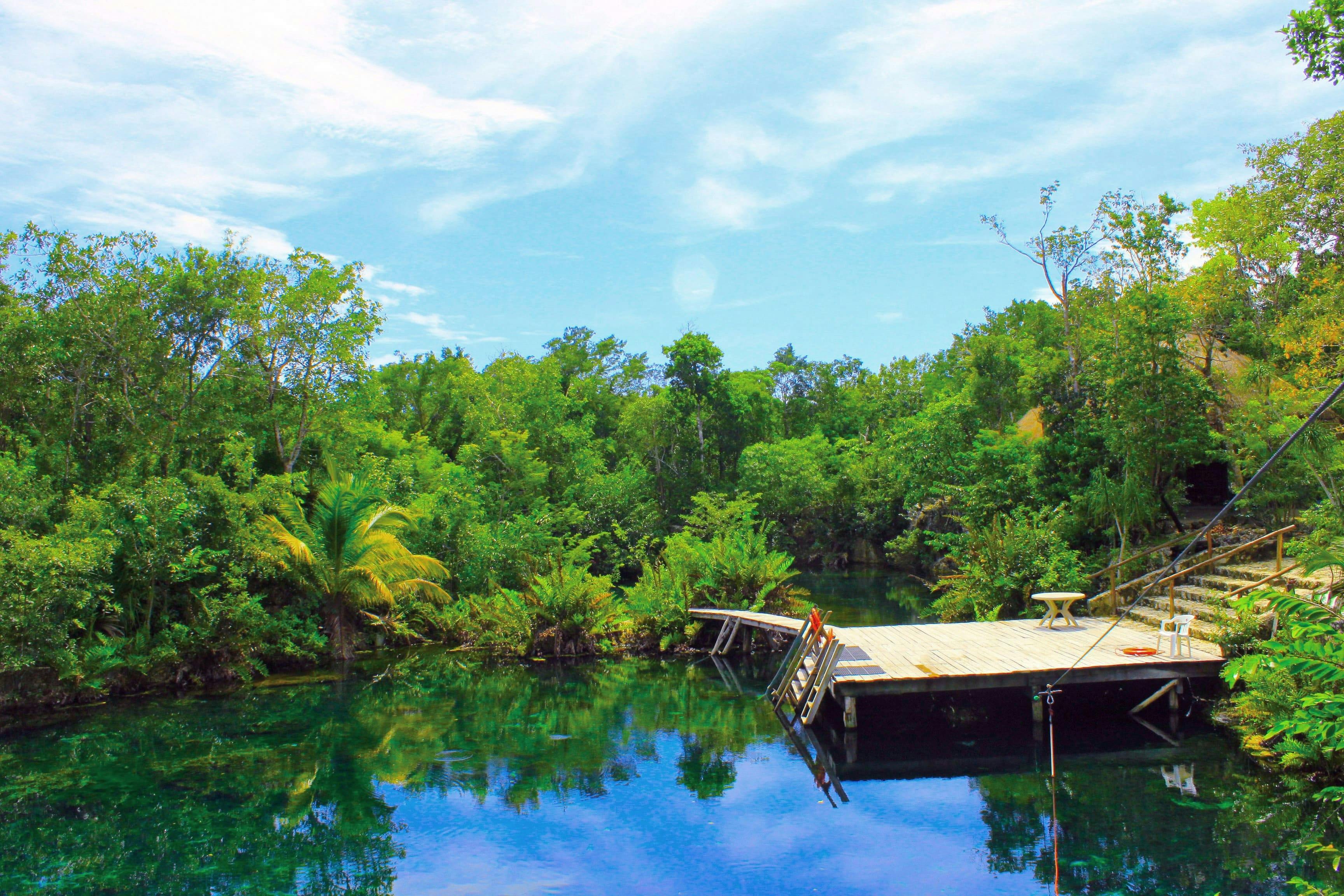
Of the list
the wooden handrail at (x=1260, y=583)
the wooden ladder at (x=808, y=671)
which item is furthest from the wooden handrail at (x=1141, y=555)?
the wooden ladder at (x=808, y=671)

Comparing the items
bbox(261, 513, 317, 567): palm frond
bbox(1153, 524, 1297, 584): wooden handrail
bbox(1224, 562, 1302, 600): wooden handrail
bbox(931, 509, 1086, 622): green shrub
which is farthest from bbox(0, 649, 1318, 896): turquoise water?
bbox(931, 509, 1086, 622): green shrub

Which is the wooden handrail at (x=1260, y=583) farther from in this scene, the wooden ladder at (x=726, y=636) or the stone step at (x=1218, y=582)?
the wooden ladder at (x=726, y=636)

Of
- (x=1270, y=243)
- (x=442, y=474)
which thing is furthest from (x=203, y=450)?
(x=1270, y=243)

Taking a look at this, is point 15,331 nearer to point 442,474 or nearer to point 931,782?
point 442,474

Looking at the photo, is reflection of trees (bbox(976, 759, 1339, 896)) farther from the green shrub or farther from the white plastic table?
the green shrub

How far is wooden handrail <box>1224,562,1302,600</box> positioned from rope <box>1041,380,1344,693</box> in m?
0.81

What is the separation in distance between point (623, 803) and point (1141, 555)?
34.3 feet

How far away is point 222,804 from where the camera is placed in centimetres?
1015

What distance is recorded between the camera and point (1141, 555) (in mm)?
15133

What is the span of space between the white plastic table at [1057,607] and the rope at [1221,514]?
718 millimetres

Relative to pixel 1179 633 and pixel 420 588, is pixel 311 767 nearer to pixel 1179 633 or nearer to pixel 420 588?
pixel 420 588

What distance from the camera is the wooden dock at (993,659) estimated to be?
1138 cm

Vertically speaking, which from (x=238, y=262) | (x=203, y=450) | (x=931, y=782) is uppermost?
(x=238, y=262)

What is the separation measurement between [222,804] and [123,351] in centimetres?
1168
